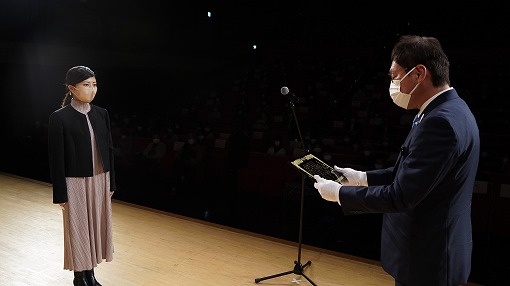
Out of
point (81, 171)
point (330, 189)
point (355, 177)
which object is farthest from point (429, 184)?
point (81, 171)

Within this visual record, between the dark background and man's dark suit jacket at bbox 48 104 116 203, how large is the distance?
2662 millimetres

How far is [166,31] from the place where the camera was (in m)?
12.1

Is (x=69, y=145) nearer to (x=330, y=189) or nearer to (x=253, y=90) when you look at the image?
(x=330, y=189)

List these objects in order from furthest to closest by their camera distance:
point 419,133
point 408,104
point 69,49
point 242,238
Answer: point 69,49, point 242,238, point 408,104, point 419,133

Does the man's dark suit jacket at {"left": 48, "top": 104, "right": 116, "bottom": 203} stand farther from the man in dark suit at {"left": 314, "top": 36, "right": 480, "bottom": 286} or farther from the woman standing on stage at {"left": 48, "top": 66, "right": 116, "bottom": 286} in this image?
the man in dark suit at {"left": 314, "top": 36, "right": 480, "bottom": 286}

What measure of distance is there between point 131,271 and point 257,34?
38.1 ft

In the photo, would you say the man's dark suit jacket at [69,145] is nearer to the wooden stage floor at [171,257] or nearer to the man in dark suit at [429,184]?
the wooden stage floor at [171,257]

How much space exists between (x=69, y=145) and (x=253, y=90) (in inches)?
357

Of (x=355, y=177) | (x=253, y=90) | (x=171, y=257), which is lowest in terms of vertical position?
(x=171, y=257)

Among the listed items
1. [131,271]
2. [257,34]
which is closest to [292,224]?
[131,271]

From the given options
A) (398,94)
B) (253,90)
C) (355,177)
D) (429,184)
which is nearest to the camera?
(429,184)

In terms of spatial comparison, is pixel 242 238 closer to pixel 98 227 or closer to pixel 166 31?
pixel 98 227

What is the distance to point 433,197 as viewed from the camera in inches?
60.1

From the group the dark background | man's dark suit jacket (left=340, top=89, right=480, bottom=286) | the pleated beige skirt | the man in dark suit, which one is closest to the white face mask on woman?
the man in dark suit
